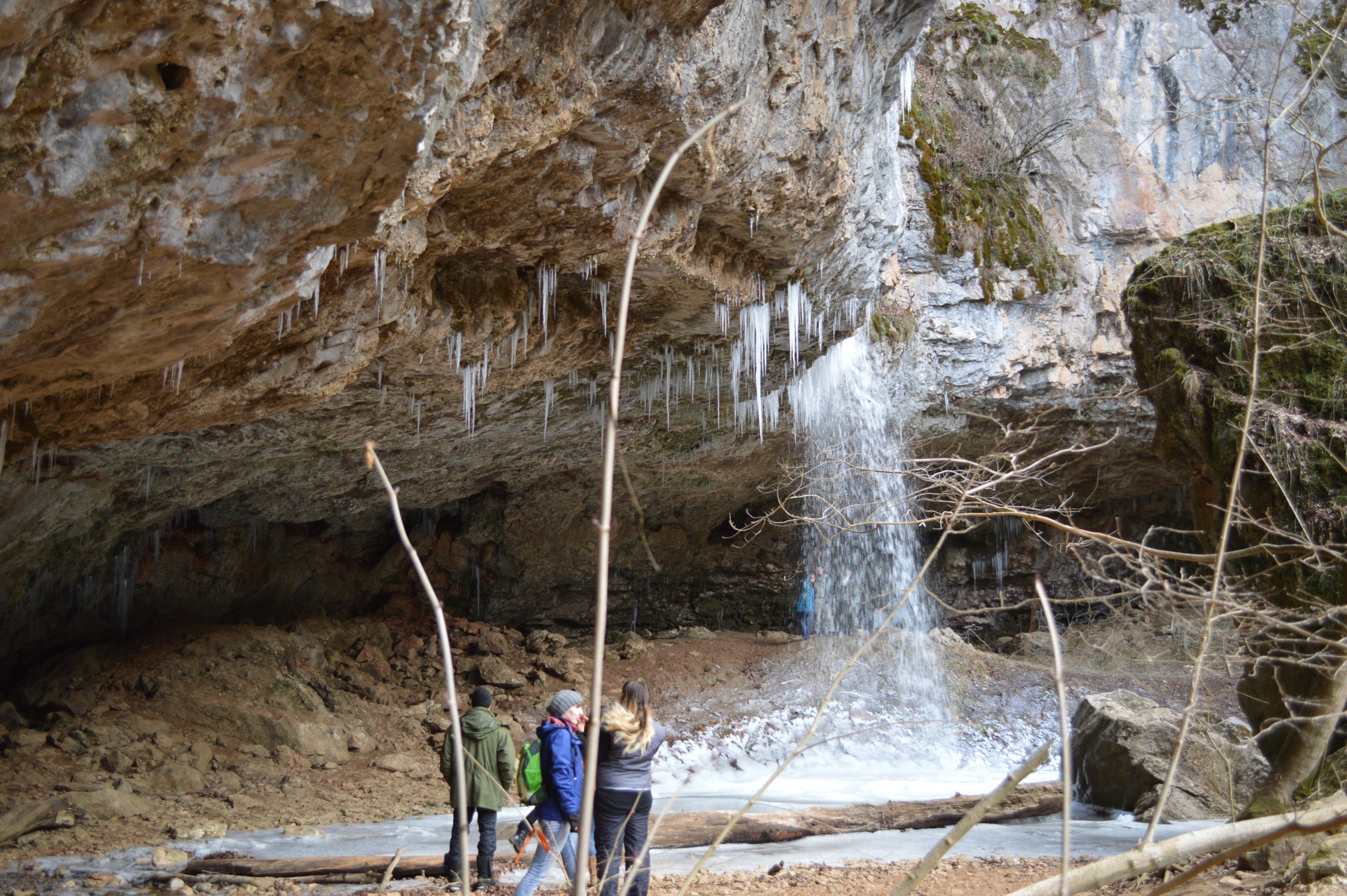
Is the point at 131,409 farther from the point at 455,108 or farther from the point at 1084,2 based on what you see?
the point at 1084,2

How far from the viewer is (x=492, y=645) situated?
Result: 12883 mm

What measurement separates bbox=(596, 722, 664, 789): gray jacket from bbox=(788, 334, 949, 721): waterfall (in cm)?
584

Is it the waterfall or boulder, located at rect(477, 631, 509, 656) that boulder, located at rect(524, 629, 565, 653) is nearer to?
boulder, located at rect(477, 631, 509, 656)

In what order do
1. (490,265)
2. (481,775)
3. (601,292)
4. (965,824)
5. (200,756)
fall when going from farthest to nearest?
(200,756), (601,292), (490,265), (481,775), (965,824)

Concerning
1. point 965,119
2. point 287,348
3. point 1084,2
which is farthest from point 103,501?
point 1084,2

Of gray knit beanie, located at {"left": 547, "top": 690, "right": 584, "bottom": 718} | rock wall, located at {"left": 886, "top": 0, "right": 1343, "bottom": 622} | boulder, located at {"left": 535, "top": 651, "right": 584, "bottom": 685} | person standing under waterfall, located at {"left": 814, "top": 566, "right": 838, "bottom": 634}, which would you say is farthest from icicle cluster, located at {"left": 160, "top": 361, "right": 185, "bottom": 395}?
person standing under waterfall, located at {"left": 814, "top": 566, "right": 838, "bottom": 634}

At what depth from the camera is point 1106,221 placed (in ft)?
45.1

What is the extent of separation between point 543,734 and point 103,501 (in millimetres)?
6400

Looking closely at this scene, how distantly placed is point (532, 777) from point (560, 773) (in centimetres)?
26

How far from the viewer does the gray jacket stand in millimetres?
4305

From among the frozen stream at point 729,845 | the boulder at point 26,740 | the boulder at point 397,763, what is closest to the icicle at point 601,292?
the frozen stream at point 729,845

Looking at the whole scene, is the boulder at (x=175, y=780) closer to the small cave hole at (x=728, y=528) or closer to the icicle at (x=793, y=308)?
the icicle at (x=793, y=308)

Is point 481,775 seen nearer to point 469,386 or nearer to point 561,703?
point 561,703

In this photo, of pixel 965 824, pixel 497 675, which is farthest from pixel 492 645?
pixel 965 824
